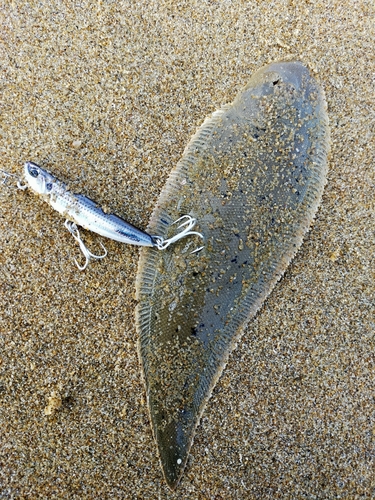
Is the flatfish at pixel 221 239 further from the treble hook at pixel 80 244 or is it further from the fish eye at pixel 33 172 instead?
the fish eye at pixel 33 172

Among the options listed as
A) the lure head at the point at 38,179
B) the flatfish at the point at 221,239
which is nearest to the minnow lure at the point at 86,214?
the lure head at the point at 38,179

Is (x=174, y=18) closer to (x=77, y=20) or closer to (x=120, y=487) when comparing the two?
(x=77, y=20)

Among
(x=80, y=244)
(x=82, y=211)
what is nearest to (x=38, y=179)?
(x=82, y=211)

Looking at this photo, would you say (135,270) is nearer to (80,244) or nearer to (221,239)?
(80,244)

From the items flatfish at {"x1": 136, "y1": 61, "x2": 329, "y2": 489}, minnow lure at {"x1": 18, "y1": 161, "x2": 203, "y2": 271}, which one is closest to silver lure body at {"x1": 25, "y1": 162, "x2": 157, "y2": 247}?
minnow lure at {"x1": 18, "y1": 161, "x2": 203, "y2": 271}

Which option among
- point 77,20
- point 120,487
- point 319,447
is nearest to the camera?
point 120,487

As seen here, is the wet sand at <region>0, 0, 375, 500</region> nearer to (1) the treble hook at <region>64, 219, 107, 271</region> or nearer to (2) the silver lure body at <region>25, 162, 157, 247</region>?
(1) the treble hook at <region>64, 219, 107, 271</region>

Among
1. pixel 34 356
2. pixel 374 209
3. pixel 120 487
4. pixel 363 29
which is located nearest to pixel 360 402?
pixel 374 209

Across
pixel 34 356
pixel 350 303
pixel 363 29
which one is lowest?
pixel 350 303
